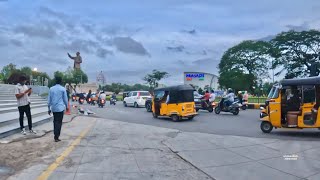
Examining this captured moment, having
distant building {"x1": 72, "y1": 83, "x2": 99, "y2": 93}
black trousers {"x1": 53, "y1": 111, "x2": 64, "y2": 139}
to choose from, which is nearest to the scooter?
black trousers {"x1": 53, "y1": 111, "x2": 64, "y2": 139}

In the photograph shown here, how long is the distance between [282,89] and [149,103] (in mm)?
17643

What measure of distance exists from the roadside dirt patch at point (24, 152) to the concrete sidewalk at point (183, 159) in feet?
0.72

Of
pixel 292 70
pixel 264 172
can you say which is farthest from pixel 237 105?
pixel 292 70


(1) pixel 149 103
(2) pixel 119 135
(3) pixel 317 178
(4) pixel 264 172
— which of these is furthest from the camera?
(1) pixel 149 103

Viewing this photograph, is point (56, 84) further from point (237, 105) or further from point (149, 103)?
point (149, 103)

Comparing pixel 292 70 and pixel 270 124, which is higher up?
pixel 292 70

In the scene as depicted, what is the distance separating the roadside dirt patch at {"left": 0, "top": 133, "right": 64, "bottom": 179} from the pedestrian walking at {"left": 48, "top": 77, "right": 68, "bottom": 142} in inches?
16.4

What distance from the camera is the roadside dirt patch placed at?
8008 millimetres

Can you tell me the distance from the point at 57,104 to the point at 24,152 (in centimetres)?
228

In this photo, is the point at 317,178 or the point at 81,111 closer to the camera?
the point at 317,178

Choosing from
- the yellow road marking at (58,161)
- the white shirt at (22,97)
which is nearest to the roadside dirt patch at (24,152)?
the yellow road marking at (58,161)

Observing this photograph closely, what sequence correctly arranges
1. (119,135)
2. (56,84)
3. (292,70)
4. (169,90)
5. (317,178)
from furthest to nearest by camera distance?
(292,70) < (169,90) < (119,135) < (56,84) < (317,178)

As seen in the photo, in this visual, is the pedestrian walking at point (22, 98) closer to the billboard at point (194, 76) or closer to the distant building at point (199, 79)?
the distant building at point (199, 79)

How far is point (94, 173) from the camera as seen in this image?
293 inches
